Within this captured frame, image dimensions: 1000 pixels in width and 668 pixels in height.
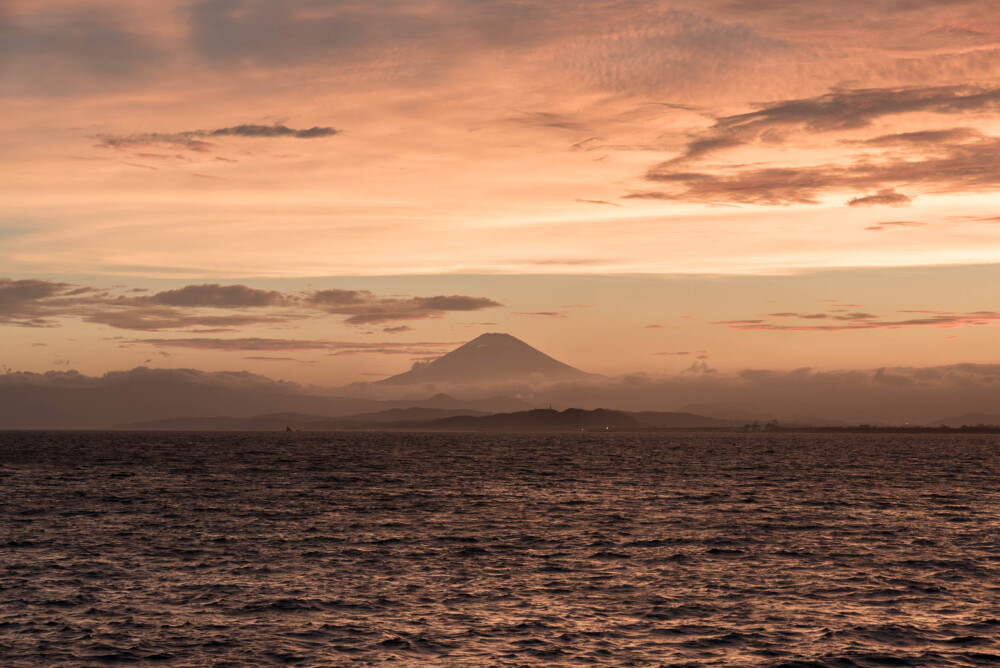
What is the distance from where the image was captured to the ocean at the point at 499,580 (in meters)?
35.9

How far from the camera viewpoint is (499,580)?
161ft

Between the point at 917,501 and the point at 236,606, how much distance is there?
7717 centimetres

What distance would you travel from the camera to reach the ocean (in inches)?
1414

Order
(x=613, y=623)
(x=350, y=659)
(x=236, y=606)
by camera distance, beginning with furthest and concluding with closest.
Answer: (x=236, y=606) → (x=613, y=623) → (x=350, y=659)

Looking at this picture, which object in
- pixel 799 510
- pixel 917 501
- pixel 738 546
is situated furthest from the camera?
pixel 917 501

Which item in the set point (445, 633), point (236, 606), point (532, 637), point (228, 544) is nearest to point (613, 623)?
point (532, 637)

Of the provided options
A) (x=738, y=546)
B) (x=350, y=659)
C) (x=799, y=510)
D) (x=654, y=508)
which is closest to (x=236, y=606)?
(x=350, y=659)

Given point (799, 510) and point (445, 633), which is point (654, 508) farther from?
point (445, 633)

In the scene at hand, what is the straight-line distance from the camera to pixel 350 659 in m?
34.5

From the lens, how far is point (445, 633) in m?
38.0

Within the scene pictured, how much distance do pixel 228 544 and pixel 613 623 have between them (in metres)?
32.6

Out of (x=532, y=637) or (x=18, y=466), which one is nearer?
(x=532, y=637)

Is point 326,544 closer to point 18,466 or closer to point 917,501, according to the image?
point 917,501

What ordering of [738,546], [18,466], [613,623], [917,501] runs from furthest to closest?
[18,466] → [917,501] → [738,546] → [613,623]
